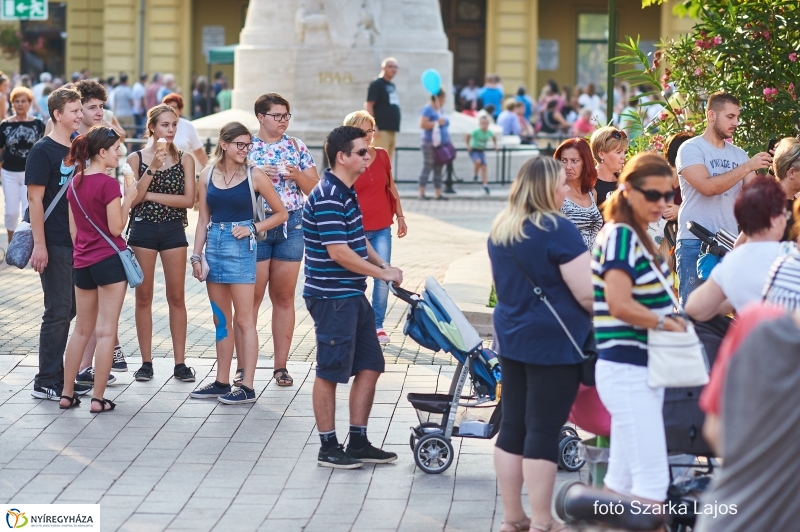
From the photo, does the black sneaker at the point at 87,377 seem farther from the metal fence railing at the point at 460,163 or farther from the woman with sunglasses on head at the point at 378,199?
the metal fence railing at the point at 460,163

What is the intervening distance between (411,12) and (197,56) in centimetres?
1876

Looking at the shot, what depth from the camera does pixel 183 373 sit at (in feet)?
28.1

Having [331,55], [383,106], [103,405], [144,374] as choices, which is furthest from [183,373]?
[331,55]

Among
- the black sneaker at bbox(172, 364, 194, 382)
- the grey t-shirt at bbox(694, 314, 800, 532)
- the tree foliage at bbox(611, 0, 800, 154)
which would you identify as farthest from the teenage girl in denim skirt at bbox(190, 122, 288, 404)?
the grey t-shirt at bbox(694, 314, 800, 532)

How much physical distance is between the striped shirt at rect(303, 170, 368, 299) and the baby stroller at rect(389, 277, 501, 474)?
0.26 meters

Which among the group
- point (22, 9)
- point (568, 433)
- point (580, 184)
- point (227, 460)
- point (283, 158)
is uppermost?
point (22, 9)

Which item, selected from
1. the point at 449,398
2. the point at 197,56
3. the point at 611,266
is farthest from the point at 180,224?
the point at 197,56

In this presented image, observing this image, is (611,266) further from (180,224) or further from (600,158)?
(180,224)

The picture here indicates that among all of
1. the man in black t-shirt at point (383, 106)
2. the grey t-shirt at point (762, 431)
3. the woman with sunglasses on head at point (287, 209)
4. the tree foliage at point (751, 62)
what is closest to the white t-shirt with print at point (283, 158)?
the woman with sunglasses on head at point (287, 209)

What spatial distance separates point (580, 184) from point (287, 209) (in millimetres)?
1997

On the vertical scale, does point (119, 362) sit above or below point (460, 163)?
→ below

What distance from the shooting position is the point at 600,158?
8273mm

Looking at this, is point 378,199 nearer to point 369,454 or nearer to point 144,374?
point 144,374

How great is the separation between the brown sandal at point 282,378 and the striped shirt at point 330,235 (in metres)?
1.86
